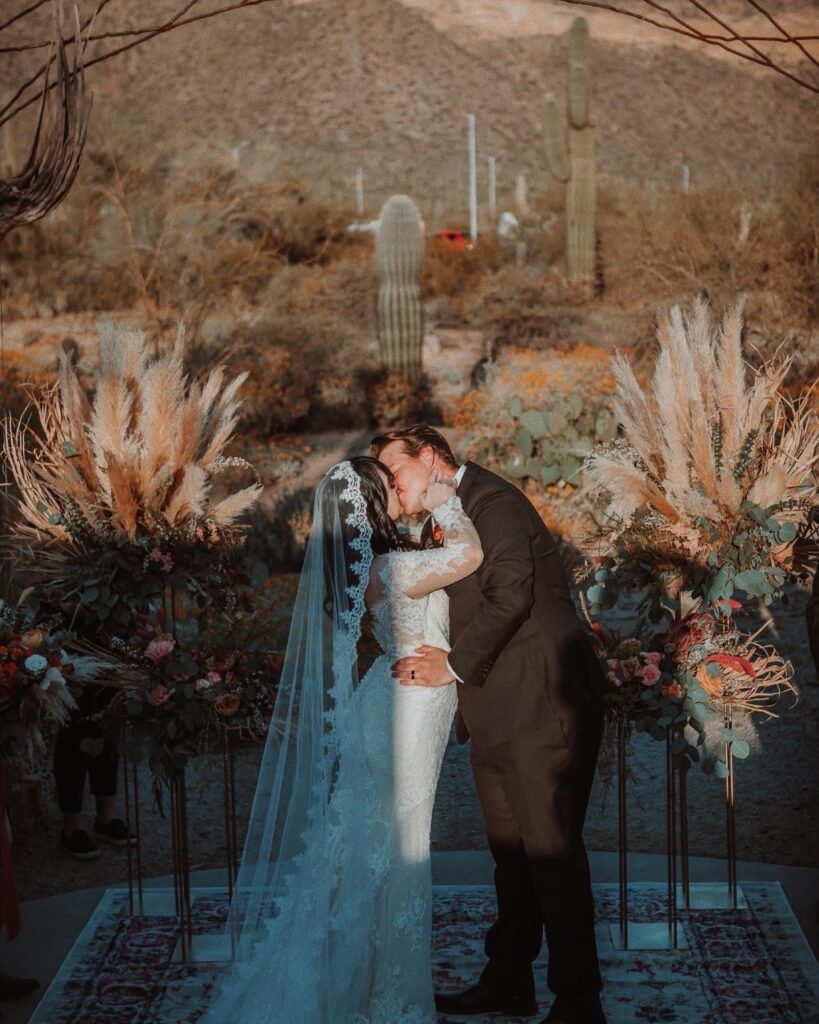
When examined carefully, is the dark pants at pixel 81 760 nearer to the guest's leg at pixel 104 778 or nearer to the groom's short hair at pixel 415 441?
the guest's leg at pixel 104 778

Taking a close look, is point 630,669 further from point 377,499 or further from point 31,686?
point 31,686

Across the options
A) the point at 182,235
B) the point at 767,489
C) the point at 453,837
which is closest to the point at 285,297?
the point at 182,235

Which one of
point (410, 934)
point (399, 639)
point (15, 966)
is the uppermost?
point (399, 639)

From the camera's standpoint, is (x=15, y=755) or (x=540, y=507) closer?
(x=15, y=755)

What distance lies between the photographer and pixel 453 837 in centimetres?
541

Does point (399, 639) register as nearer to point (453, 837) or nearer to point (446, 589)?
point (446, 589)

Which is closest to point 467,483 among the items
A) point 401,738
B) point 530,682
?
point 530,682

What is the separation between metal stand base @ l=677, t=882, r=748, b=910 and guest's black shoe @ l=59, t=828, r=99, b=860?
2246 millimetres

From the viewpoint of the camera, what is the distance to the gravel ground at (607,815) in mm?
5027

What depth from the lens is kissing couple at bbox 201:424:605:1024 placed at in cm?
337

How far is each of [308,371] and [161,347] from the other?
201cm

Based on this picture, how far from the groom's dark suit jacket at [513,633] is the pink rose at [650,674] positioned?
1.01 feet

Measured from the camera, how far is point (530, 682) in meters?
3.46

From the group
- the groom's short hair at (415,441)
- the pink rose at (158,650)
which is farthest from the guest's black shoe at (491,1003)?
the groom's short hair at (415,441)
